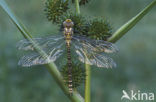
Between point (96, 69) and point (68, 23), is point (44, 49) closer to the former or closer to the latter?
point (68, 23)

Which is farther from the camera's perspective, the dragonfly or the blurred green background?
the blurred green background

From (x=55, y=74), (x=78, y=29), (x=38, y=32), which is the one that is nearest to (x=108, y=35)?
(x=78, y=29)

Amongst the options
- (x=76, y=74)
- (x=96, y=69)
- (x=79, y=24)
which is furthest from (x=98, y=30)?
(x=96, y=69)

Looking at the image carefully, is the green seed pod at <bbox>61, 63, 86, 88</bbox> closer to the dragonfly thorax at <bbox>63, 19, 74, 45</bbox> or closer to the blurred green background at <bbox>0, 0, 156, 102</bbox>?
the dragonfly thorax at <bbox>63, 19, 74, 45</bbox>

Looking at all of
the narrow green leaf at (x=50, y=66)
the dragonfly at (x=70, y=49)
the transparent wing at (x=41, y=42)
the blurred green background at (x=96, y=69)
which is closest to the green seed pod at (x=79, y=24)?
the dragonfly at (x=70, y=49)

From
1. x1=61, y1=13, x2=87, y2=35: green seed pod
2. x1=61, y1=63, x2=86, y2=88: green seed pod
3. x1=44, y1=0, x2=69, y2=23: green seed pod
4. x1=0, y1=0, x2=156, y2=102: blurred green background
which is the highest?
A: x1=44, y1=0, x2=69, y2=23: green seed pod

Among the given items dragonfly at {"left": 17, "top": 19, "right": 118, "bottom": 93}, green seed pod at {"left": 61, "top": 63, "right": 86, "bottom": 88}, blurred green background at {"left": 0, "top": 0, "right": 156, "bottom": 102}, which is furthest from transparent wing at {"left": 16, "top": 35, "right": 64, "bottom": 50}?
blurred green background at {"left": 0, "top": 0, "right": 156, "bottom": 102}

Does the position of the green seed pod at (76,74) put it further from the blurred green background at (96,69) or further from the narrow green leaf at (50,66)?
the blurred green background at (96,69)
